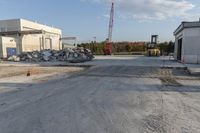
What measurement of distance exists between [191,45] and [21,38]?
2966cm

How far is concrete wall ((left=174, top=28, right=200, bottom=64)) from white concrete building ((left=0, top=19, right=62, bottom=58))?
25.2 meters

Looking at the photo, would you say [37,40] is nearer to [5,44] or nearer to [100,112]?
[5,44]

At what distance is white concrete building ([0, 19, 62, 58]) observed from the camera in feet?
119

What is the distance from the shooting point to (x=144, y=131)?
15.7 ft

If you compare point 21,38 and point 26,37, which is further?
point 26,37

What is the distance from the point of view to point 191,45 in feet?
79.6

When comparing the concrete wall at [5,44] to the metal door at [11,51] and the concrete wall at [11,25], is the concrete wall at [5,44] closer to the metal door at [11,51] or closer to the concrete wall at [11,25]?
the metal door at [11,51]

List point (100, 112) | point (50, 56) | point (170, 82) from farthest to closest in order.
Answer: point (50, 56), point (170, 82), point (100, 112)

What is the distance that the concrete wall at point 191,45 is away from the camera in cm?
2397

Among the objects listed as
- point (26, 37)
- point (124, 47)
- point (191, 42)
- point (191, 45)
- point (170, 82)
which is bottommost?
point (170, 82)

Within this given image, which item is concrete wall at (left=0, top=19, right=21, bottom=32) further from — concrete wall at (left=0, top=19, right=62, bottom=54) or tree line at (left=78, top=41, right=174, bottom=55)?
tree line at (left=78, top=41, right=174, bottom=55)

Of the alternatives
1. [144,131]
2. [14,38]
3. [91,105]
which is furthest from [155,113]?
[14,38]

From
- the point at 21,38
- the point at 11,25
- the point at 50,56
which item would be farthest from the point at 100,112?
the point at 11,25

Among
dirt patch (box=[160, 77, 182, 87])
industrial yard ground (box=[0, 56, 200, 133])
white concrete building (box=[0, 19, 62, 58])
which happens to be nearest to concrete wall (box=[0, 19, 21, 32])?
white concrete building (box=[0, 19, 62, 58])
